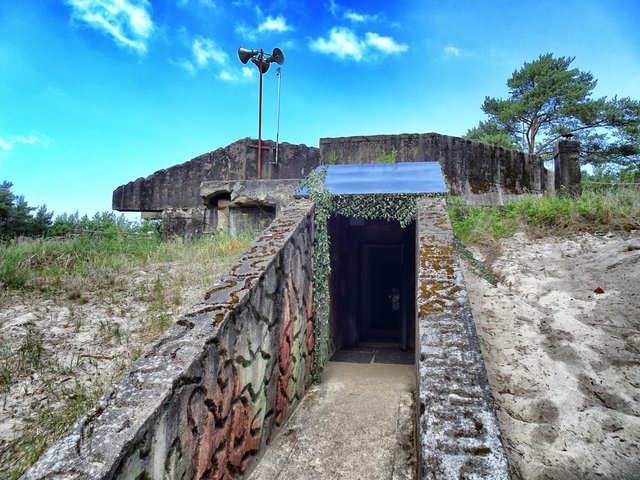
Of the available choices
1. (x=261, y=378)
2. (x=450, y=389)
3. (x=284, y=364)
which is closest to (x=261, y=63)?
(x=284, y=364)

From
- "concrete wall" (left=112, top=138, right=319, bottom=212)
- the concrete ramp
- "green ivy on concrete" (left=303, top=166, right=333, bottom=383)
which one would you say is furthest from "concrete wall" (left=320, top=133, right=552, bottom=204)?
the concrete ramp

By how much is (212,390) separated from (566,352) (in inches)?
104

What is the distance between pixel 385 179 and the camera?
507 centimetres

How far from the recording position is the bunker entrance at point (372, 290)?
5.84 m

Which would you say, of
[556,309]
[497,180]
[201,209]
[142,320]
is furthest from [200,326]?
[497,180]

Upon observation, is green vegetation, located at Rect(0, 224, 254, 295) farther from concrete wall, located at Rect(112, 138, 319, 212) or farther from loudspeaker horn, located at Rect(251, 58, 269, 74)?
loudspeaker horn, located at Rect(251, 58, 269, 74)

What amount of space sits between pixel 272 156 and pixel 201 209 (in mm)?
2038

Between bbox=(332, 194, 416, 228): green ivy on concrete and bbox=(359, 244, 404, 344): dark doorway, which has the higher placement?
bbox=(332, 194, 416, 228): green ivy on concrete

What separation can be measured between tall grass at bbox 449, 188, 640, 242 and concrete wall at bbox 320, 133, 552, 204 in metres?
1.90

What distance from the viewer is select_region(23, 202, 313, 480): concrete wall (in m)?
1.78

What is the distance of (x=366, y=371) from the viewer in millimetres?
4707

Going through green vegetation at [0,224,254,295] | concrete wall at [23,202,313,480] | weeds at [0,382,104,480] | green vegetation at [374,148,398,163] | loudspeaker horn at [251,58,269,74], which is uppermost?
loudspeaker horn at [251,58,269,74]

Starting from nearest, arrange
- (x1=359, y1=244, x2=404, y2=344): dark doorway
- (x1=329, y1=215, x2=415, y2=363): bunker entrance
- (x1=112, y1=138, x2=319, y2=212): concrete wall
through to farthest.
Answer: (x1=329, y1=215, x2=415, y2=363): bunker entrance, (x1=359, y1=244, x2=404, y2=344): dark doorway, (x1=112, y1=138, x2=319, y2=212): concrete wall

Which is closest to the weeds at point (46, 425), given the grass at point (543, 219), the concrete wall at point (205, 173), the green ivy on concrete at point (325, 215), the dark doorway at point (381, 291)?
the green ivy on concrete at point (325, 215)
